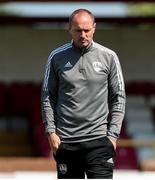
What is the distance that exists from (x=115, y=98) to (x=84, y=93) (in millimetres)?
232

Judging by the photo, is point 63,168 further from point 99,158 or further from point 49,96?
point 49,96

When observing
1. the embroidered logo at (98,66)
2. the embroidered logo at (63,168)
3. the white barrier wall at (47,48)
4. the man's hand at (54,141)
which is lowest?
the white barrier wall at (47,48)

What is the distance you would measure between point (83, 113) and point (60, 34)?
14536mm

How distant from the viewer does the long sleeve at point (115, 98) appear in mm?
5238

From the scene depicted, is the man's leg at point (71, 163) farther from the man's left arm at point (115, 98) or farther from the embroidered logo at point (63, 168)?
the man's left arm at point (115, 98)

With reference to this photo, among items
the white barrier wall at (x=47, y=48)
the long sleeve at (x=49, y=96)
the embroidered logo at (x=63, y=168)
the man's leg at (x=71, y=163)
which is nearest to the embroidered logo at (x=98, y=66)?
the long sleeve at (x=49, y=96)

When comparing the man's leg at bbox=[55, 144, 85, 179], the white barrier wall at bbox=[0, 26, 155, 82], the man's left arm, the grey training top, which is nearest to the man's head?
the grey training top

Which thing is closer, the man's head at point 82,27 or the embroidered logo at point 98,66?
the man's head at point 82,27

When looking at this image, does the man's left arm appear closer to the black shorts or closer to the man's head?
the black shorts

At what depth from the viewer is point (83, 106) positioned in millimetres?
5191

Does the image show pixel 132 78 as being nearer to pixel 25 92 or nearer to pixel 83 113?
pixel 25 92

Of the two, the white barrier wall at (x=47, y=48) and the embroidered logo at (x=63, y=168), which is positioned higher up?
the embroidered logo at (x=63, y=168)

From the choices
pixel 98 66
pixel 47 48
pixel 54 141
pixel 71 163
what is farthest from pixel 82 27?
pixel 47 48

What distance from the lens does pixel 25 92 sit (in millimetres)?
18781
